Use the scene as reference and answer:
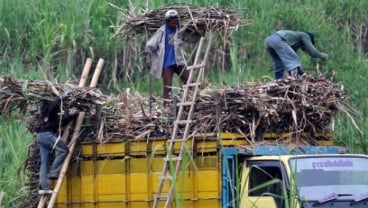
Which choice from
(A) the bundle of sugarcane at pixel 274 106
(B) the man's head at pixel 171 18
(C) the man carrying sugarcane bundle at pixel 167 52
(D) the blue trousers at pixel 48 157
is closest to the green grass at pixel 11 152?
(D) the blue trousers at pixel 48 157

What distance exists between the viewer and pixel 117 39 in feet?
61.9

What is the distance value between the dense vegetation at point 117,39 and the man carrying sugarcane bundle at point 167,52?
4617 millimetres

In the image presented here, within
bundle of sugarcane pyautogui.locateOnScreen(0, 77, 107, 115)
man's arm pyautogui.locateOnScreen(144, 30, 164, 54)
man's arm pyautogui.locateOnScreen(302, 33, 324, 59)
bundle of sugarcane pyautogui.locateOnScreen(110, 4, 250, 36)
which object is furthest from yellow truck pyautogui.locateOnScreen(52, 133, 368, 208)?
bundle of sugarcane pyautogui.locateOnScreen(110, 4, 250, 36)

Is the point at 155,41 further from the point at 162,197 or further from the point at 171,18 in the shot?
the point at 162,197

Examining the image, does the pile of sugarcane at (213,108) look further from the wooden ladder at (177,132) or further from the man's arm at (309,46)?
the man's arm at (309,46)

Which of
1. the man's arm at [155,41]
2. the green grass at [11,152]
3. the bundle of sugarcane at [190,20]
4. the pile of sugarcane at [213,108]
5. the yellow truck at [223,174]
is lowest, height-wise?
the green grass at [11,152]

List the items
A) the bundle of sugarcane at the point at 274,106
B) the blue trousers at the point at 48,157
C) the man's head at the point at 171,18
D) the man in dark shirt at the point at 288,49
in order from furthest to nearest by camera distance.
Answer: the man in dark shirt at the point at 288,49 < the man's head at the point at 171,18 < the blue trousers at the point at 48,157 < the bundle of sugarcane at the point at 274,106

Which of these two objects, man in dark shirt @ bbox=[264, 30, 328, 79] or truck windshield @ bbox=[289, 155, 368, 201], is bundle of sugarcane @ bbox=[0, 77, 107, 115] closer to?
man in dark shirt @ bbox=[264, 30, 328, 79]

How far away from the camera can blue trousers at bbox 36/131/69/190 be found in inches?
448

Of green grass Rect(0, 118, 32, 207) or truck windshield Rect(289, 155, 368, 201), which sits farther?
green grass Rect(0, 118, 32, 207)

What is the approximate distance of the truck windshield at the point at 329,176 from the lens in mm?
9602

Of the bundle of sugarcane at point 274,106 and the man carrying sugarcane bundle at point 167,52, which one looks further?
the man carrying sugarcane bundle at point 167,52

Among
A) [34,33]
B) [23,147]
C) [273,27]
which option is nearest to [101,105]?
[23,147]

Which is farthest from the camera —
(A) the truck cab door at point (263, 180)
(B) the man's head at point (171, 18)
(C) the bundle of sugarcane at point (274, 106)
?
(B) the man's head at point (171, 18)
